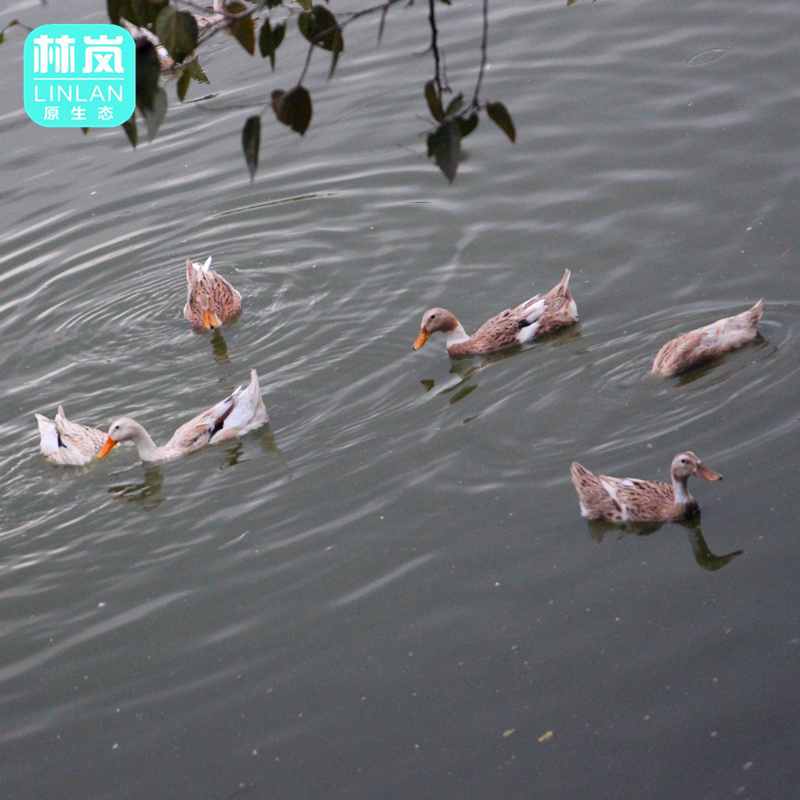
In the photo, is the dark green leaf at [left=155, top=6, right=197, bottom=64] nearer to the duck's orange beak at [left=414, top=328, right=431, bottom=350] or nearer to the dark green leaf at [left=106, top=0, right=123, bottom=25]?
the dark green leaf at [left=106, top=0, right=123, bottom=25]

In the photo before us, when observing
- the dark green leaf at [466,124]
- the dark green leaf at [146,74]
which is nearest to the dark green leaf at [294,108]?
the dark green leaf at [146,74]

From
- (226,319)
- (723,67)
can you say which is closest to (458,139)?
(226,319)

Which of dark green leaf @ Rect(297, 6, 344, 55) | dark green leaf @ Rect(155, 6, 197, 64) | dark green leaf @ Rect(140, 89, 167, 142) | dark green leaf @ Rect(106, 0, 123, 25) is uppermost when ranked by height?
dark green leaf @ Rect(106, 0, 123, 25)

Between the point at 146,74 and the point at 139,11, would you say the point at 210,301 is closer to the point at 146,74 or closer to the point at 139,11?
the point at 139,11

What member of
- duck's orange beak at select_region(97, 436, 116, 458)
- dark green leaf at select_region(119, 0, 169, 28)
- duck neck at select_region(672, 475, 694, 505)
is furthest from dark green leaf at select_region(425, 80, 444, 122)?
duck's orange beak at select_region(97, 436, 116, 458)

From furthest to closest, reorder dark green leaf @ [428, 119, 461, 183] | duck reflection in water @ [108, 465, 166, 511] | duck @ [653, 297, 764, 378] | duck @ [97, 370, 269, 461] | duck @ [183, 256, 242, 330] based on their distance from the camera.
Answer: duck @ [183, 256, 242, 330]
duck @ [97, 370, 269, 461]
duck reflection in water @ [108, 465, 166, 511]
duck @ [653, 297, 764, 378]
dark green leaf @ [428, 119, 461, 183]

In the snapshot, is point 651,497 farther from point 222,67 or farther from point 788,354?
point 222,67

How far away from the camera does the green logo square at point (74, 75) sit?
1304 cm

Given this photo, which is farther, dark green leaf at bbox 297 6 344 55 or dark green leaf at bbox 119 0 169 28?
dark green leaf at bbox 119 0 169 28

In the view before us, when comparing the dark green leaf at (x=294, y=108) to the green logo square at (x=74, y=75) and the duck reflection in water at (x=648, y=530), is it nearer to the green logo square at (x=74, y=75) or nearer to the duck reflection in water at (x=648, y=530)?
the duck reflection in water at (x=648, y=530)

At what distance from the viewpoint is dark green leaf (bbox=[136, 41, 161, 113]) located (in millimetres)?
3451

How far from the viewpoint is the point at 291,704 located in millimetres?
6840

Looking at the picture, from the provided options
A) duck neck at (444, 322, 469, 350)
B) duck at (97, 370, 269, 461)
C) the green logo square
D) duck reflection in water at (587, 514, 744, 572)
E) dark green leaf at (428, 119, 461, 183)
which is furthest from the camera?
the green logo square

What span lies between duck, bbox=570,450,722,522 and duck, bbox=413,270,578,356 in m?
2.59
